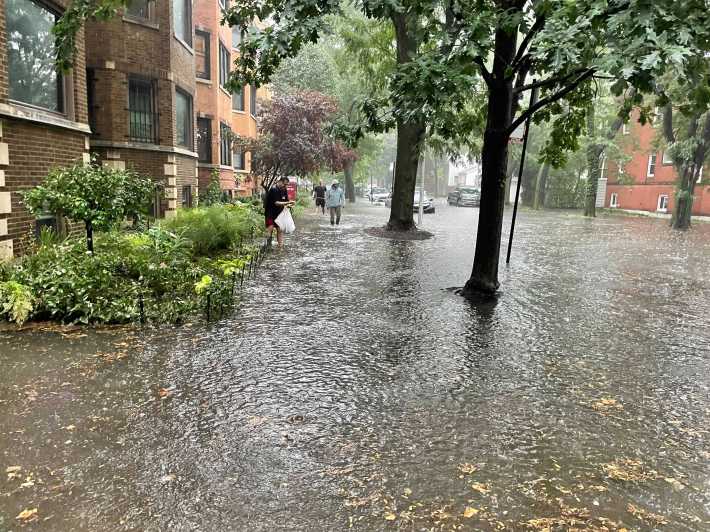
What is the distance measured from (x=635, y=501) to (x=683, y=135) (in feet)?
86.8

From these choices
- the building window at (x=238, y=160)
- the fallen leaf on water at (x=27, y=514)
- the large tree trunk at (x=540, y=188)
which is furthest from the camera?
the large tree trunk at (x=540, y=188)

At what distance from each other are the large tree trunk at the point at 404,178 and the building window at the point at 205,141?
869cm

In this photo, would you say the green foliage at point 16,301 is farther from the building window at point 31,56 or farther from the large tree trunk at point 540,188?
the large tree trunk at point 540,188

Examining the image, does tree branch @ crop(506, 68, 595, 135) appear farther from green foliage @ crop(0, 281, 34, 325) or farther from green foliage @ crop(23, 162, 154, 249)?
green foliage @ crop(0, 281, 34, 325)


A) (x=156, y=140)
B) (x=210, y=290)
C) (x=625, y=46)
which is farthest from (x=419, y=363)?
(x=156, y=140)

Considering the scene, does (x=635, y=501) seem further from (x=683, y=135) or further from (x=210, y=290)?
(x=683, y=135)

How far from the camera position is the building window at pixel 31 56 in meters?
9.79

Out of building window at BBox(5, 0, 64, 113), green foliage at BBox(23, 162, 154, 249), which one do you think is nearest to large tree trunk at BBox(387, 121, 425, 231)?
building window at BBox(5, 0, 64, 113)

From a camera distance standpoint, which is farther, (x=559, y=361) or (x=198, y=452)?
(x=559, y=361)

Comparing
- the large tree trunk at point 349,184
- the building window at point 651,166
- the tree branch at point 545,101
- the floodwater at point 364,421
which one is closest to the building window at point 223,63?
the large tree trunk at point 349,184

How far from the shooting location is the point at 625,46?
17.4ft

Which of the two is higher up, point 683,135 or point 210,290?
point 683,135

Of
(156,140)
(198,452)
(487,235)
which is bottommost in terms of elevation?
(198,452)

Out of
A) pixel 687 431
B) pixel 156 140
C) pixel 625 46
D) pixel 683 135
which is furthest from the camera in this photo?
pixel 683 135
